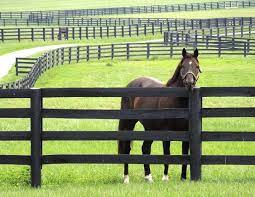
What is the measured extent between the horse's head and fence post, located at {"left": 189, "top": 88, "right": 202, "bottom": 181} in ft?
0.79

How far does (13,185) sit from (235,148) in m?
5.94

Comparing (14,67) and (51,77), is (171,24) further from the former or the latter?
(51,77)

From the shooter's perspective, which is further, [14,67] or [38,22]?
[38,22]

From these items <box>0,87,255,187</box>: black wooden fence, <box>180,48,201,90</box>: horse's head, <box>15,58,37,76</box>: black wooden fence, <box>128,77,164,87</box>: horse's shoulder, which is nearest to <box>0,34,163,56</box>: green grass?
<box>15,58,37,76</box>: black wooden fence

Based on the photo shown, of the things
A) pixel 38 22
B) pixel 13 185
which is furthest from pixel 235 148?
pixel 38 22

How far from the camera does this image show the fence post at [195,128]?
→ 938cm

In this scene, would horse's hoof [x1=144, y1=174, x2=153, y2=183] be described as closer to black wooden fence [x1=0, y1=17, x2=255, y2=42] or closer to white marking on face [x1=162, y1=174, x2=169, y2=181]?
white marking on face [x1=162, y1=174, x2=169, y2=181]

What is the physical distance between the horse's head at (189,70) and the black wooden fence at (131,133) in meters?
0.27

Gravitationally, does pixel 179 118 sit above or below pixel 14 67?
above

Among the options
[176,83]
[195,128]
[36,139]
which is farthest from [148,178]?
[36,139]

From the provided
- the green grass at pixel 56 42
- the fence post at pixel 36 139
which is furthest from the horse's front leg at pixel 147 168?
Answer: the green grass at pixel 56 42

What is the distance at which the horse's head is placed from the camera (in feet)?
31.7

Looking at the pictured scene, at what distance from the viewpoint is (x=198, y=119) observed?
370 inches

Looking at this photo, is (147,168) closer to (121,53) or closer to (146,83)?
(146,83)
